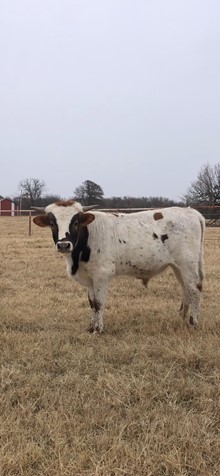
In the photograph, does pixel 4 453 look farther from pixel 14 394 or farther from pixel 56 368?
pixel 56 368

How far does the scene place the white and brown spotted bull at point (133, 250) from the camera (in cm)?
642

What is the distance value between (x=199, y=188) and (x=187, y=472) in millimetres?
74884

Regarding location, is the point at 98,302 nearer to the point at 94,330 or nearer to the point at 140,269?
the point at 94,330

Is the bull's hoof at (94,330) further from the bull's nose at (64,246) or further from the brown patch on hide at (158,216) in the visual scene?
the brown patch on hide at (158,216)

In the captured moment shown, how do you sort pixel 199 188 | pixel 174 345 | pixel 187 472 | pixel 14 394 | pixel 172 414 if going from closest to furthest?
pixel 187 472 < pixel 172 414 < pixel 14 394 < pixel 174 345 < pixel 199 188

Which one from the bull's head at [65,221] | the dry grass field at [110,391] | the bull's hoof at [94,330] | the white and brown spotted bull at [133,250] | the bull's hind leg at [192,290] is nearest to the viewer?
the dry grass field at [110,391]

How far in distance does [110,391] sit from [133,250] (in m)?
2.76

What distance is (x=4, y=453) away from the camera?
3072 millimetres

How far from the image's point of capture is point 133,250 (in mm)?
6574

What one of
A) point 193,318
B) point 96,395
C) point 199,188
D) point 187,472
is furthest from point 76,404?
point 199,188

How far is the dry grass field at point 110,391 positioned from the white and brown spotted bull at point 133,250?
525mm

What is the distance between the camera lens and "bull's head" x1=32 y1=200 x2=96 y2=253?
19.2 feet

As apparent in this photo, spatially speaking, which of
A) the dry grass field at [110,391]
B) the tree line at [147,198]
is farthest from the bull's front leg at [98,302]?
the tree line at [147,198]

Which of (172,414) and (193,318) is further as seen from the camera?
(193,318)
